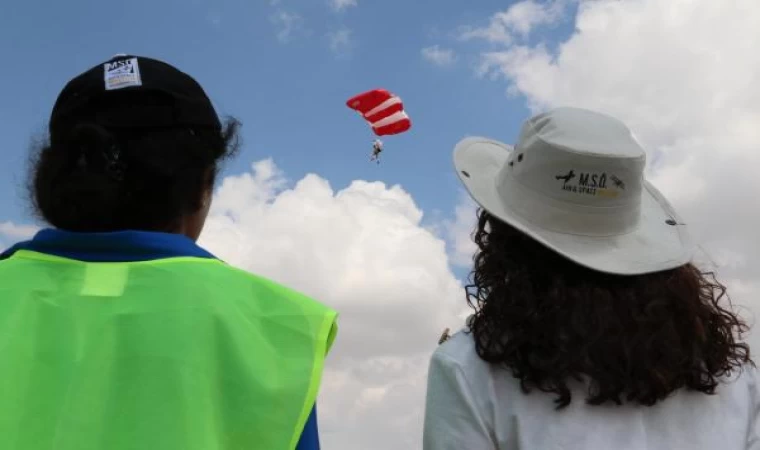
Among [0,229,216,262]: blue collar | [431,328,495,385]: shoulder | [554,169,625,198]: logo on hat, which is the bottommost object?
[431,328,495,385]: shoulder

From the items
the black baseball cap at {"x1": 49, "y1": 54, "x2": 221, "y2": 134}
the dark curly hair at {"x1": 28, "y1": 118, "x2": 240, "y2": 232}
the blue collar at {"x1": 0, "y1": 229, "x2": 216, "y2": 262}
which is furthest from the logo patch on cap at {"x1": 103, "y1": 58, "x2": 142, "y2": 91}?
the blue collar at {"x1": 0, "y1": 229, "x2": 216, "y2": 262}

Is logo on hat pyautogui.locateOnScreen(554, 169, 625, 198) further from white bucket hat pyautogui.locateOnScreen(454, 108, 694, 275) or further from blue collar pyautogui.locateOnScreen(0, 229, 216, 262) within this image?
blue collar pyautogui.locateOnScreen(0, 229, 216, 262)

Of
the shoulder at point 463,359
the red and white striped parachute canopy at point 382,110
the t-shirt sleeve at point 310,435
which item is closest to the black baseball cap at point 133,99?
the t-shirt sleeve at point 310,435

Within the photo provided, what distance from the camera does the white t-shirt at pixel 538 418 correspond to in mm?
2523

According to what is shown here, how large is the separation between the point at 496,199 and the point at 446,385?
641mm

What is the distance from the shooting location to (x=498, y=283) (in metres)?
2.70

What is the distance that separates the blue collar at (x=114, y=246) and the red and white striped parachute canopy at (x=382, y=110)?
19.6 metres

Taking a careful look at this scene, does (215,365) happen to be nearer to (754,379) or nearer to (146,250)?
(146,250)

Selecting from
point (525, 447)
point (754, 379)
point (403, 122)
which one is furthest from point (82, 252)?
point (403, 122)

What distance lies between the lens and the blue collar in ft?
7.34

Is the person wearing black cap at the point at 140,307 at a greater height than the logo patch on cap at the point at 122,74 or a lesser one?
lesser

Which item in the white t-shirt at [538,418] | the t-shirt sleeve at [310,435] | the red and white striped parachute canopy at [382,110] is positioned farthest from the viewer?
the red and white striped parachute canopy at [382,110]

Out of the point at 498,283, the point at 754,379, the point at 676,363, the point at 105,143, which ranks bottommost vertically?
the point at 754,379

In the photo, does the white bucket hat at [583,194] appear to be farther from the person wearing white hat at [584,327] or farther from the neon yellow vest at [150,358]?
the neon yellow vest at [150,358]
